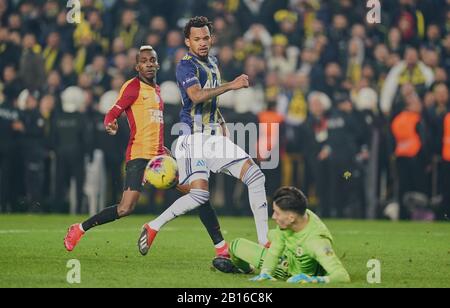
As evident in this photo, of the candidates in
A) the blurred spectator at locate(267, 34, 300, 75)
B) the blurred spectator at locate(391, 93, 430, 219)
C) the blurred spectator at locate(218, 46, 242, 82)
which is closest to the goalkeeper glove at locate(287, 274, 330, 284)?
the blurred spectator at locate(391, 93, 430, 219)

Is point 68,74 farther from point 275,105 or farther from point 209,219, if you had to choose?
point 209,219

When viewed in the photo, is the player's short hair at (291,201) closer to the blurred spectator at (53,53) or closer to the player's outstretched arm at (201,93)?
the player's outstretched arm at (201,93)

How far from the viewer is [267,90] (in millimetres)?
20438

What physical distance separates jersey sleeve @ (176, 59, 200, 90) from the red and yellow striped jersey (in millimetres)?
1073

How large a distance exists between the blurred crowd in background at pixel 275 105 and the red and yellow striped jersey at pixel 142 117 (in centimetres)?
680

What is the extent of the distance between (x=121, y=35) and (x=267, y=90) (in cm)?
297

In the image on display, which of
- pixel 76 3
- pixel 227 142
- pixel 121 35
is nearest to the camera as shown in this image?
pixel 227 142

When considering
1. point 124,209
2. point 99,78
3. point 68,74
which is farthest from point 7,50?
point 124,209

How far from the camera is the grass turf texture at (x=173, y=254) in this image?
33.6 feet

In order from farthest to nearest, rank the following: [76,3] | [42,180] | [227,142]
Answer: [42,180]
[76,3]
[227,142]

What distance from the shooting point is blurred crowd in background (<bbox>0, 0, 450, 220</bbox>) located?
770 inches

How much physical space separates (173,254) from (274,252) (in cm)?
304
